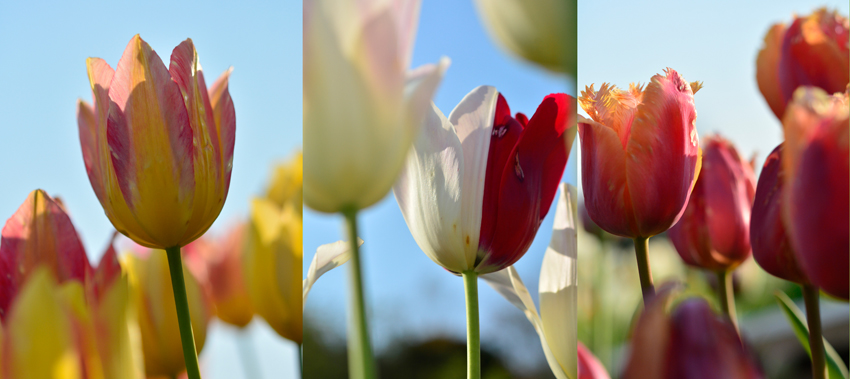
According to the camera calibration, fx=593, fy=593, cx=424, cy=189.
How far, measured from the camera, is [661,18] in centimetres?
33

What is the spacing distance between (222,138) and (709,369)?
0.21 metres

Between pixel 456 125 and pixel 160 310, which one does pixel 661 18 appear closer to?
pixel 456 125

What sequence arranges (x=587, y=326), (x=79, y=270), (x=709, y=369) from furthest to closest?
1. (x=587, y=326)
2. (x=79, y=270)
3. (x=709, y=369)

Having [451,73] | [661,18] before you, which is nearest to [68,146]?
[451,73]

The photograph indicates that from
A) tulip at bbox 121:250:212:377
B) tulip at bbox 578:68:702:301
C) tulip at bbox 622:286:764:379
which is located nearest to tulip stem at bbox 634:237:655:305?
tulip at bbox 578:68:702:301

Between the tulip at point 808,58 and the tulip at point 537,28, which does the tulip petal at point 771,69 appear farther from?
the tulip at point 537,28

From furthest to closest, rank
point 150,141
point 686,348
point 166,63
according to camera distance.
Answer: point 166,63 < point 150,141 < point 686,348

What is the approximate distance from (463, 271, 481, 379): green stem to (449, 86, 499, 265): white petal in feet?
0.06

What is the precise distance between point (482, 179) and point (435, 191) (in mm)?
25

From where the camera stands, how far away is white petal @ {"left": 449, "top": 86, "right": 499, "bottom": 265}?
0.93 ft

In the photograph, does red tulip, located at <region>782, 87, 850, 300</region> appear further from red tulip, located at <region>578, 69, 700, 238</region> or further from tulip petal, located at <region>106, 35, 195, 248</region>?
tulip petal, located at <region>106, 35, 195, 248</region>

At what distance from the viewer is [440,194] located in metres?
0.29

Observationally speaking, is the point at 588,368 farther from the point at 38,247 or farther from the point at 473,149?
the point at 38,247

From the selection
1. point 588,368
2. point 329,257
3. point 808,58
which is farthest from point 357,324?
point 808,58
